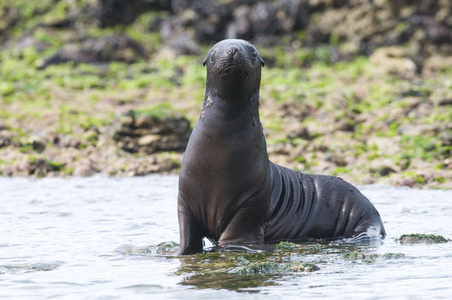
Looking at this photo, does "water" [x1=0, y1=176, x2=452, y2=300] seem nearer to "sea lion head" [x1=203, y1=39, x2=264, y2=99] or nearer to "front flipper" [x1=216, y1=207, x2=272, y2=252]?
"front flipper" [x1=216, y1=207, x2=272, y2=252]

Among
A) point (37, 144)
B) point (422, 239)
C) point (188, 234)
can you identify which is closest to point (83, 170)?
point (37, 144)

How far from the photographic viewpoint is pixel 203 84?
21.3 m

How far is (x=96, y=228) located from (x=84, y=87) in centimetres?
1334

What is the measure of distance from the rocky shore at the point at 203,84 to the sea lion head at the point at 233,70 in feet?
→ 19.8

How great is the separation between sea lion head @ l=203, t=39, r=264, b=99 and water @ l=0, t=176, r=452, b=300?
5.05 ft

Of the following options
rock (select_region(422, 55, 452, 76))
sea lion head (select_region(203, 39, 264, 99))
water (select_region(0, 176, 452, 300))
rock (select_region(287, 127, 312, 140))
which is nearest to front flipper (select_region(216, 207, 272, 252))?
water (select_region(0, 176, 452, 300))

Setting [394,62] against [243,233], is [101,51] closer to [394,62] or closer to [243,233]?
[394,62]

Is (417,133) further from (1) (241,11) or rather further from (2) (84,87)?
(1) (241,11)

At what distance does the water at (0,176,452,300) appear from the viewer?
4742 mm

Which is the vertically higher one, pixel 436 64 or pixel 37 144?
pixel 436 64

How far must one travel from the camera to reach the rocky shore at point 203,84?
1418 cm

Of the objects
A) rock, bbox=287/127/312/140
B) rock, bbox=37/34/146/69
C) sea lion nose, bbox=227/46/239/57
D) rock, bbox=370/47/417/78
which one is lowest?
sea lion nose, bbox=227/46/239/57

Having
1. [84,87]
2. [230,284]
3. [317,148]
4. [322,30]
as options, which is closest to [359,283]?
[230,284]

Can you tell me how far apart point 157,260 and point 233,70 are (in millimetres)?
1794
